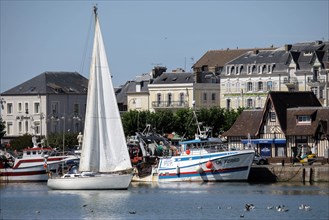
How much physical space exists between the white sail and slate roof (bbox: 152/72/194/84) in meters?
71.0

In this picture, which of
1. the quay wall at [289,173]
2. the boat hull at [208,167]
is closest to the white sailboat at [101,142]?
the boat hull at [208,167]

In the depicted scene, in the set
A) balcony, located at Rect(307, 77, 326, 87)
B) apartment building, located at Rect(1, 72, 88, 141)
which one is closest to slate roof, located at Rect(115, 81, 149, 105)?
apartment building, located at Rect(1, 72, 88, 141)

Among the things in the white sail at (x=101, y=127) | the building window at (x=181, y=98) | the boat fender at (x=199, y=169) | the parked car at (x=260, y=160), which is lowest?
the boat fender at (x=199, y=169)

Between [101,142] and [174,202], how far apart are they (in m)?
12.3

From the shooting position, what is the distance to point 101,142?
98.8m

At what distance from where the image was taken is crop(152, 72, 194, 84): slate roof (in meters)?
171

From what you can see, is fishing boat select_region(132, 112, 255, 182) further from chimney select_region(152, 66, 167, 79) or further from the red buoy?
Result: chimney select_region(152, 66, 167, 79)

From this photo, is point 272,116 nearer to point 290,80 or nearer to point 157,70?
point 290,80

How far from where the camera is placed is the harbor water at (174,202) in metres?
80.4

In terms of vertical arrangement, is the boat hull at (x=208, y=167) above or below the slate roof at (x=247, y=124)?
below

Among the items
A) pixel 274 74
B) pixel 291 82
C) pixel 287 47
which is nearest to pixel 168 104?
pixel 274 74

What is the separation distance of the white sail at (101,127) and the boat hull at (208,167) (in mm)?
10198

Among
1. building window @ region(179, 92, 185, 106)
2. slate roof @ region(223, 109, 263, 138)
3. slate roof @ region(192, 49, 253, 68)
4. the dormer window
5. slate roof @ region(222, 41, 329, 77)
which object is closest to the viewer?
the dormer window

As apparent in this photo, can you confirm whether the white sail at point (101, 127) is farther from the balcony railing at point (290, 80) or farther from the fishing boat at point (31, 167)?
the balcony railing at point (290, 80)
